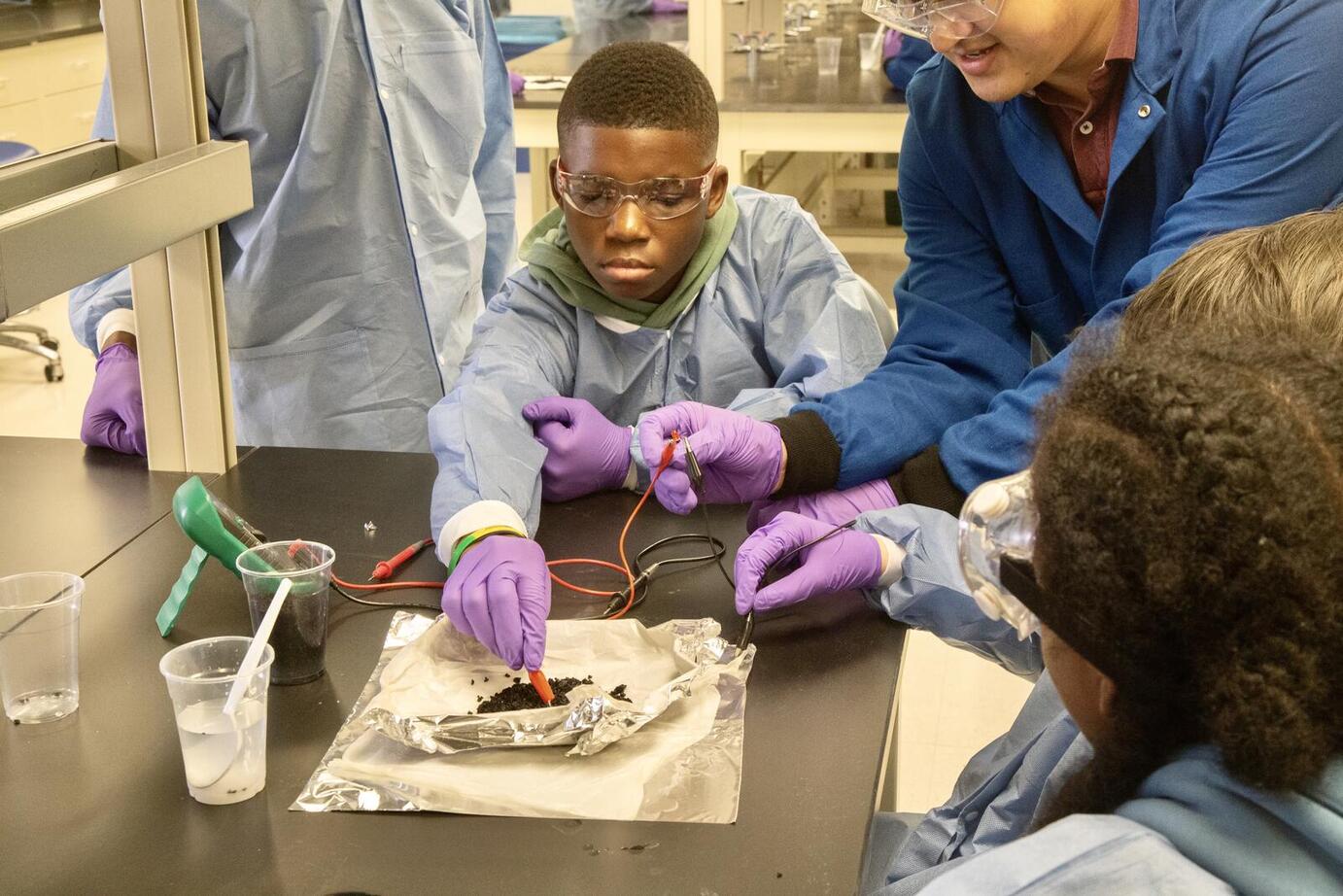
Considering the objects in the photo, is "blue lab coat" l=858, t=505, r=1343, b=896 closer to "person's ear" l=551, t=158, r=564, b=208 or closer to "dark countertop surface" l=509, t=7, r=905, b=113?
"person's ear" l=551, t=158, r=564, b=208

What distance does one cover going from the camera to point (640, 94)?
1594 millimetres

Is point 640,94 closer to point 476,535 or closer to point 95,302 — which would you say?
point 476,535

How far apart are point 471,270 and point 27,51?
162 cm

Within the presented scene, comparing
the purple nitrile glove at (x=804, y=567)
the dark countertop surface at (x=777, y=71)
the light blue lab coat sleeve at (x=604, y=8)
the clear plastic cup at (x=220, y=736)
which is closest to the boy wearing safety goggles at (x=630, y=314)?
the purple nitrile glove at (x=804, y=567)

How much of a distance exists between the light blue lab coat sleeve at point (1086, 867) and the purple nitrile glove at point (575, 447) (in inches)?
36.8

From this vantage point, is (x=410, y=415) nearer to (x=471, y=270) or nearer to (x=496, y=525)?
(x=471, y=270)

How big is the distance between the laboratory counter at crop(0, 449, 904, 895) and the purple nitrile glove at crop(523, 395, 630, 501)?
0.64ft

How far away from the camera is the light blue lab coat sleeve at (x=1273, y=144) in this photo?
1.30 metres

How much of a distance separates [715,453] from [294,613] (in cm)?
48

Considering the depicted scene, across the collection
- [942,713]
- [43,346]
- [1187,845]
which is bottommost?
[942,713]

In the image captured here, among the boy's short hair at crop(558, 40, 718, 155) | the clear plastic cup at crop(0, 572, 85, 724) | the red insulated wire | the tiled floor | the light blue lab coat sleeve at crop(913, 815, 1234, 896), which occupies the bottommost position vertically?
the tiled floor

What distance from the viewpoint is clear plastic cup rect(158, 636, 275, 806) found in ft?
3.36

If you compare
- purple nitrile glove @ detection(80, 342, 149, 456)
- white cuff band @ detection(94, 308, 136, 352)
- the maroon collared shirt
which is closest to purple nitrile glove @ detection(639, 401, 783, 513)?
the maroon collared shirt

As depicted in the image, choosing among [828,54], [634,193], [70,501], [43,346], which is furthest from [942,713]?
[43,346]
